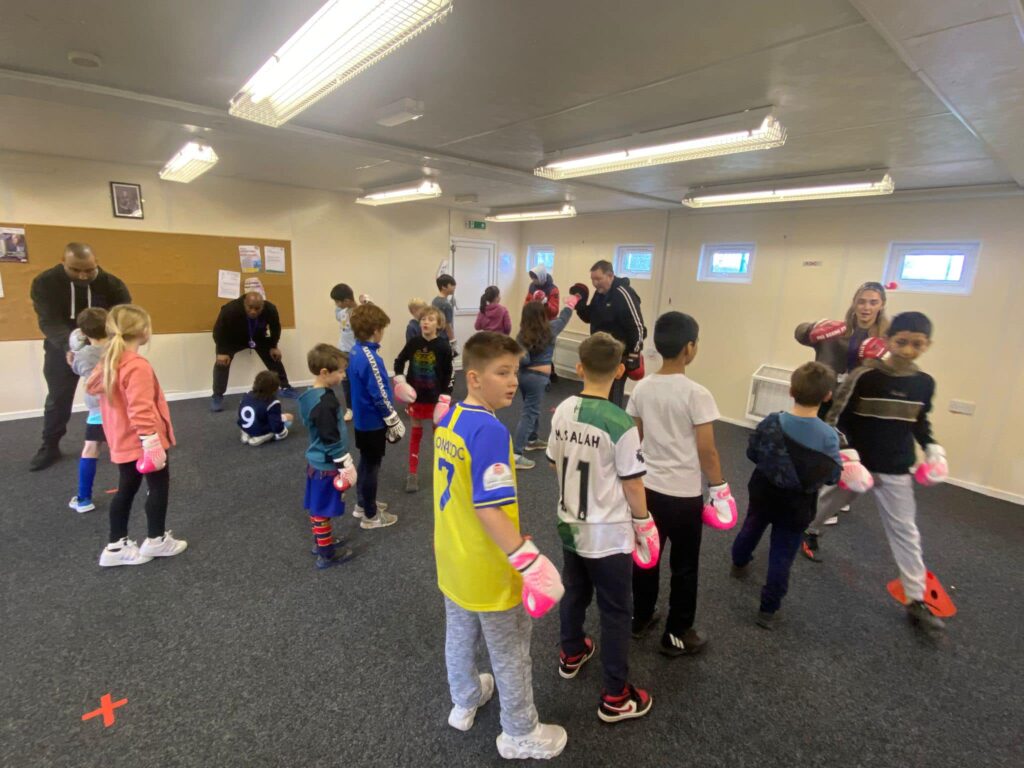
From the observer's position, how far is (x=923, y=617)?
87.4 inches

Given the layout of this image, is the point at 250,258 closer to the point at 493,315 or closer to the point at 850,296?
the point at 493,315

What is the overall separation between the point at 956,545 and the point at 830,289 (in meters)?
2.57

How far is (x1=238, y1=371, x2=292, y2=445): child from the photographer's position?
4.04 meters

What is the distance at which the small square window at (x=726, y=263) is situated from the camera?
5.23 m

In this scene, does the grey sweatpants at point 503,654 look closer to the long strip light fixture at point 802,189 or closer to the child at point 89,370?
the child at point 89,370

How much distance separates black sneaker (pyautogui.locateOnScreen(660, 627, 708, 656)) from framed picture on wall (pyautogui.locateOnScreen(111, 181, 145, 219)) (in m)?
6.03

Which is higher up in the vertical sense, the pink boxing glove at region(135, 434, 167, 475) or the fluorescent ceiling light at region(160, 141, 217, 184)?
the fluorescent ceiling light at region(160, 141, 217, 184)

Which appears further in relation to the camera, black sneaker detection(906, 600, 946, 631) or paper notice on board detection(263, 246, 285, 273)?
paper notice on board detection(263, 246, 285, 273)

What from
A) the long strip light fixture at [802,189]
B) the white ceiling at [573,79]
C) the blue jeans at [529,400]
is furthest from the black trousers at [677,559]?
the long strip light fixture at [802,189]

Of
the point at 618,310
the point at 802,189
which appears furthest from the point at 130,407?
the point at 802,189

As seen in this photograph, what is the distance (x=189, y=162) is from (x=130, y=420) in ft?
8.85

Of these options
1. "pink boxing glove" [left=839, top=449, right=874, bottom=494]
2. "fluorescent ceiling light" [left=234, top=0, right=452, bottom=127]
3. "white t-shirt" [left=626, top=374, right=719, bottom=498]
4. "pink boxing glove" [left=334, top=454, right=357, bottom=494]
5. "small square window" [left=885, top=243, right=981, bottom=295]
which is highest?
"fluorescent ceiling light" [left=234, top=0, right=452, bottom=127]

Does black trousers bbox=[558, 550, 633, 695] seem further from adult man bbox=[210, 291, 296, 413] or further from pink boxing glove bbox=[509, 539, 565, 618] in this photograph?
adult man bbox=[210, 291, 296, 413]

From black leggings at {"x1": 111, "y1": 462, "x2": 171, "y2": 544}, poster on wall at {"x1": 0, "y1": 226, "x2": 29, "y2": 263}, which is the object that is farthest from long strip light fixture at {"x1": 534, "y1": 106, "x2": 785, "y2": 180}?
poster on wall at {"x1": 0, "y1": 226, "x2": 29, "y2": 263}
